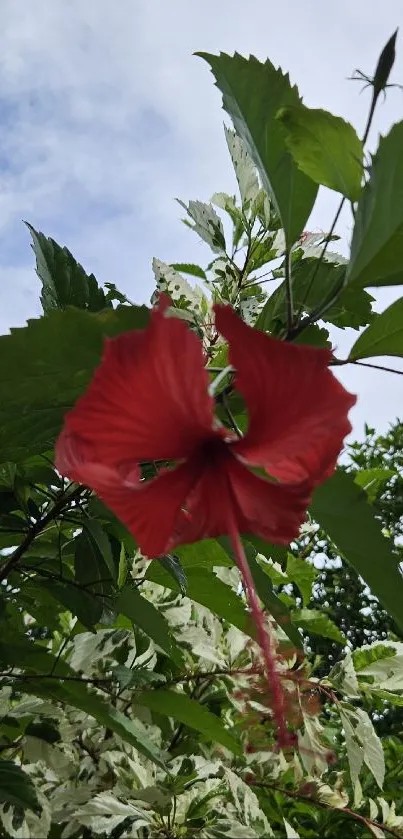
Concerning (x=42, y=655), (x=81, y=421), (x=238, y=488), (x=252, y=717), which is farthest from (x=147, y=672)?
(x=81, y=421)

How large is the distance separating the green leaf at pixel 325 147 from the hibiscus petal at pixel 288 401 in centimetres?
23

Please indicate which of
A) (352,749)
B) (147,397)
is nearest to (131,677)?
(352,749)

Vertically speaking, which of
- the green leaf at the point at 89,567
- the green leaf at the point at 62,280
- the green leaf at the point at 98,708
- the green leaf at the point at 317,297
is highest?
the green leaf at the point at 62,280

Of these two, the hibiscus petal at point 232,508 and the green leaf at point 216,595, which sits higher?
the hibiscus petal at point 232,508

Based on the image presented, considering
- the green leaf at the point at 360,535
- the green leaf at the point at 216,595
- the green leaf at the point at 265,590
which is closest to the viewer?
the green leaf at the point at 360,535

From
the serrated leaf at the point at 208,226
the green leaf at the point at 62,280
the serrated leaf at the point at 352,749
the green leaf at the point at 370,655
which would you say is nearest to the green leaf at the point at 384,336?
the green leaf at the point at 62,280

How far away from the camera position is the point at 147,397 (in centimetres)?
44

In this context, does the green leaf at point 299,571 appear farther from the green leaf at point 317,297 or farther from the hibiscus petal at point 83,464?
the hibiscus petal at point 83,464

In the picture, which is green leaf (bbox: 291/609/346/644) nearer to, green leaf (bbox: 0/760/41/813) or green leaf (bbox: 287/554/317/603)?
green leaf (bbox: 287/554/317/603)

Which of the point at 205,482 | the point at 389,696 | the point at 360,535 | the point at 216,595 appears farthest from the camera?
the point at 389,696

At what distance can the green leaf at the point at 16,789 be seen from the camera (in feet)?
3.38

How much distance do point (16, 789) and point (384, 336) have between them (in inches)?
32.4

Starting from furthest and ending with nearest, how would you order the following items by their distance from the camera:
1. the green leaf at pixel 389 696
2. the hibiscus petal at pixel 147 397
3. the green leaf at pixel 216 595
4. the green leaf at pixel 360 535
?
the green leaf at pixel 389 696
the green leaf at pixel 216 595
the green leaf at pixel 360 535
the hibiscus petal at pixel 147 397

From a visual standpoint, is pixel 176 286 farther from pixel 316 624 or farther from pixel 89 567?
pixel 316 624
